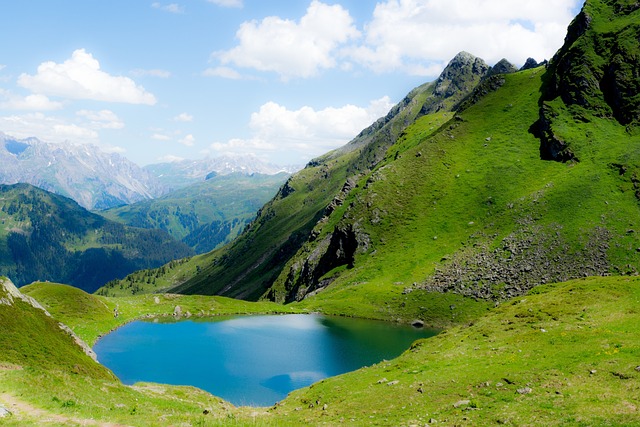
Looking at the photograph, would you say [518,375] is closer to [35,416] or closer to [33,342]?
[35,416]

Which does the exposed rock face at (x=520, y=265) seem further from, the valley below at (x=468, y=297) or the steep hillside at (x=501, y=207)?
the valley below at (x=468, y=297)

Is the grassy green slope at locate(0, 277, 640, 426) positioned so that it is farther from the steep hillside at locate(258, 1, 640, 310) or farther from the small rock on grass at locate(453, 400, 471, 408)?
the steep hillside at locate(258, 1, 640, 310)

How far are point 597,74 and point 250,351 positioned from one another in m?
165

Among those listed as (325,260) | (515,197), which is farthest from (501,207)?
(325,260)

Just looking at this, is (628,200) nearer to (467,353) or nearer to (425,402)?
(467,353)

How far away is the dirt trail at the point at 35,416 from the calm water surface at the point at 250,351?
3548cm

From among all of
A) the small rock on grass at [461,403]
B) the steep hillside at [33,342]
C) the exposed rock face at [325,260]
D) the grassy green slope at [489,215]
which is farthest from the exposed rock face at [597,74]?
the steep hillside at [33,342]

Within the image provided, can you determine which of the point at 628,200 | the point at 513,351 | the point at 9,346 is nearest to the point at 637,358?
the point at 513,351

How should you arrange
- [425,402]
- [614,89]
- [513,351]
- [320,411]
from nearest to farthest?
[425,402], [320,411], [513,351], [614,89]

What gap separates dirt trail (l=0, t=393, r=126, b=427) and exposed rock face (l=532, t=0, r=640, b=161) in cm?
16121

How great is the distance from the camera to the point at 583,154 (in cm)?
14562

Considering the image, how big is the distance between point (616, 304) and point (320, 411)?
3593 cm

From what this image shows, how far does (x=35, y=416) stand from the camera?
2702 cm

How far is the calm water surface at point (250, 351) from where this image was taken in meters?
72.1
